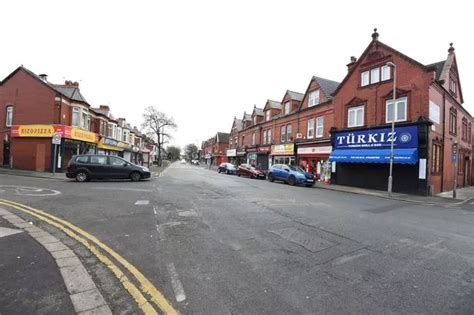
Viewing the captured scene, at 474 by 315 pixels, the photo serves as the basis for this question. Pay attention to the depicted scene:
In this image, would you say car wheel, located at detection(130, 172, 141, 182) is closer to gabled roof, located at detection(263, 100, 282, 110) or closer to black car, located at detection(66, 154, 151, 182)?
black car, located at detection(66, 154, 151, 182)

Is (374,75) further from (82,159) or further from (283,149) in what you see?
(82,159)

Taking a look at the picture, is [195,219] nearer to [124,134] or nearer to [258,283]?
[258,283]

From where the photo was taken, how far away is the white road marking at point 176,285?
10.9 ft

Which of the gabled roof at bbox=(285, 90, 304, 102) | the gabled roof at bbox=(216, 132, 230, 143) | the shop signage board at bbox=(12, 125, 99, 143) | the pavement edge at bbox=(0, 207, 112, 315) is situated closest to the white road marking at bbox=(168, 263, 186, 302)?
the pavement edge at bbox=(0, 207, 112, 315)

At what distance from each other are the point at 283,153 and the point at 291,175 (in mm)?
10692

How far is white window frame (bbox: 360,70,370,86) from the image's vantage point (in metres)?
21.7

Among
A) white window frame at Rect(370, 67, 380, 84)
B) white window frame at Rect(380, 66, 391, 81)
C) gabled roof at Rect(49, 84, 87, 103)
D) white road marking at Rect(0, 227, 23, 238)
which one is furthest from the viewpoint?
gabled roof at Rect(49, 84, 87, 103)

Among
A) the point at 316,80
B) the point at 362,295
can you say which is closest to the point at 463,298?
the point at 362,295

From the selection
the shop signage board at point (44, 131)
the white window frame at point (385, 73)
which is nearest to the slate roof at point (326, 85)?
the white window frame at point (385, 73)

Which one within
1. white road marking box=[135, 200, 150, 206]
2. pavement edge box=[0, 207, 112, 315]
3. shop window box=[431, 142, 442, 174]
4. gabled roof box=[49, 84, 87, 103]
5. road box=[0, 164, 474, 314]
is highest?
gabled roof box=[49, 84, 87, 103]

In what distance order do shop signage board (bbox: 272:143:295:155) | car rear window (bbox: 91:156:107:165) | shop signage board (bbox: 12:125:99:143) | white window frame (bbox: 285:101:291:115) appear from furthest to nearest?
white window frame (bbox: 285:101:291:115) → shop signage board (bbox: 272:143:295:155) → shop signage board (bbox: 12:125:99:143) → car rear window (bbox: 91:156:107:165)

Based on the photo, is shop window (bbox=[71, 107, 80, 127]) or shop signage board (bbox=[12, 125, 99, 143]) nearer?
shop signage board (bbox=[12, 125, 99, 143])


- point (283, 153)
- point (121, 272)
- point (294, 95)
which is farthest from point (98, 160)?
point (294, 95)

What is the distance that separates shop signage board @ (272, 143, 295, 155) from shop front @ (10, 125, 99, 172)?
21.9m
